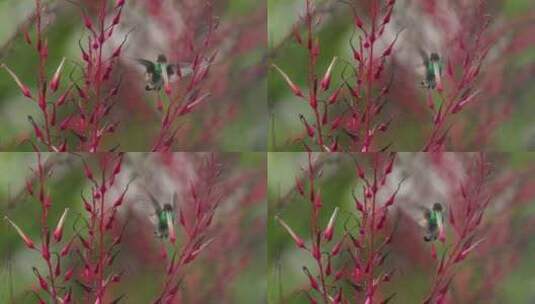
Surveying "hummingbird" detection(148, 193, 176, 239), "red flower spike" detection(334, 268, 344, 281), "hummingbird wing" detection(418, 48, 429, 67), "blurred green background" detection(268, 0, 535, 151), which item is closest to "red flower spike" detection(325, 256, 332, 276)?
"red flower spike" detection(334, 268, 344, 281)

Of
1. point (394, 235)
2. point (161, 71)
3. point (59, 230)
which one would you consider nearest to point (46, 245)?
point (59, 230)

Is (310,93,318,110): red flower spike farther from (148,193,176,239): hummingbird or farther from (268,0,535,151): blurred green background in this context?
(148,193,176,239): hummingbird

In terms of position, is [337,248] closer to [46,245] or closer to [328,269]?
[328,269]

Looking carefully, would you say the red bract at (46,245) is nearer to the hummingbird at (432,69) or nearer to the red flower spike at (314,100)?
the red flower spike at (314,100)

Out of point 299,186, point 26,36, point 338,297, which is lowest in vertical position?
point 338,297

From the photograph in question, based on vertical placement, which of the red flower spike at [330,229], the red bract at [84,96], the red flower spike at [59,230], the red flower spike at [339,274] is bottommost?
the red flower spike at [339,274]

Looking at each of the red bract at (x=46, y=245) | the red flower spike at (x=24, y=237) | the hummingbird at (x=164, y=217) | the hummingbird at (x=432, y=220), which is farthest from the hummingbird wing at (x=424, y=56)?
the red flower spike at (x=24, y=237)
